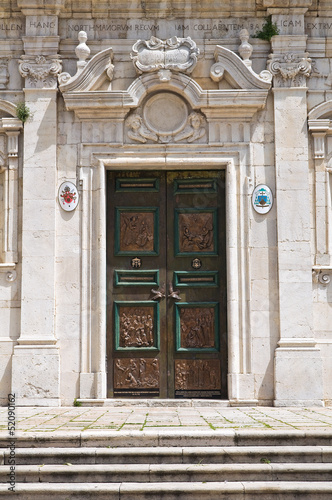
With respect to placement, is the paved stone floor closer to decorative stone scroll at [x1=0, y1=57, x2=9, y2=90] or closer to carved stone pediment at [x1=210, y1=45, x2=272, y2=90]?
carved stone pediment at [x1=210, y1=45, x2=272, y2=90]

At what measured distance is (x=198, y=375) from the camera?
9.81 metres

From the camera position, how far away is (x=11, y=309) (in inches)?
389

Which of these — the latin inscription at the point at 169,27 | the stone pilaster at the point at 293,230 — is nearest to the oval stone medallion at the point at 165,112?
the latin inscription at the point at 169,27

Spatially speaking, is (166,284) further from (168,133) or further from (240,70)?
(240,70)

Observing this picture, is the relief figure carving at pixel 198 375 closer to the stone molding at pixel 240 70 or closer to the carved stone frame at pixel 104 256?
the carved stone frame at pixel 104 256

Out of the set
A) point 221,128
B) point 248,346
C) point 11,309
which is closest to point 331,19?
point 221,128

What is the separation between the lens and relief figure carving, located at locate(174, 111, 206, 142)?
394 inches

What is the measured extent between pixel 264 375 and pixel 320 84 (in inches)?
172

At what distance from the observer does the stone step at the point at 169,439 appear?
20.9 feet

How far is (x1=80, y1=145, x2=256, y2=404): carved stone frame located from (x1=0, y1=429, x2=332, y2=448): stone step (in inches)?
118

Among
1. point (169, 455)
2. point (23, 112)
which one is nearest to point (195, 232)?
point (23, 112)

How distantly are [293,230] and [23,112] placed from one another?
4.30 meters

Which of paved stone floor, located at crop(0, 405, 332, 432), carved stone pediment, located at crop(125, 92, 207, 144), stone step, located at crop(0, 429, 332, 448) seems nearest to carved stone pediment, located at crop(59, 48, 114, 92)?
carved stone pediment, located at crop(125, 92, 207, 144)

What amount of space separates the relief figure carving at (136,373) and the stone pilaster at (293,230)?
176 cm
